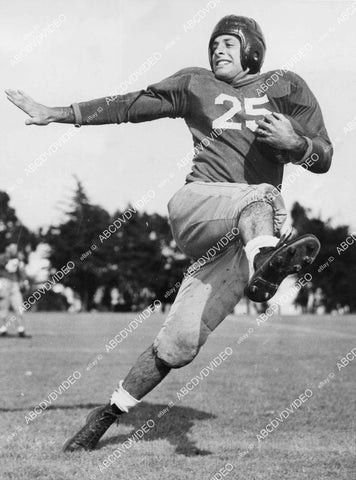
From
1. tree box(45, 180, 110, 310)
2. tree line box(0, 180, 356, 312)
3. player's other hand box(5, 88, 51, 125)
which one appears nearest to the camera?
player's other hand box(5, 88, 51, 125)

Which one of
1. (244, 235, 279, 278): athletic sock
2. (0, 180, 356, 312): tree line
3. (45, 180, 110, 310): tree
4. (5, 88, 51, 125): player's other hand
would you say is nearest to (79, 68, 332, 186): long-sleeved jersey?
(5, 88, 51, 125): player's other hand

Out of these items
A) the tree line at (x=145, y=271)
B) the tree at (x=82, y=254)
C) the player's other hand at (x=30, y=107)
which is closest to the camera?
the player's other hand at (x=30, y=107)

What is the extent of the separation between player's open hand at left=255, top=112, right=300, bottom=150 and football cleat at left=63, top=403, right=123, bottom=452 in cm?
196

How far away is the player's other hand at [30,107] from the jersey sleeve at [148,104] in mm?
279

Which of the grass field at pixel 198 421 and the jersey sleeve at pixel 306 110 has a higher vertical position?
the jersey sleeve at pixel 306 110

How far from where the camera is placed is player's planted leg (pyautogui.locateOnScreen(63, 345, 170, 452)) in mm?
4422

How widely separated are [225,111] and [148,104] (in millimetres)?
476

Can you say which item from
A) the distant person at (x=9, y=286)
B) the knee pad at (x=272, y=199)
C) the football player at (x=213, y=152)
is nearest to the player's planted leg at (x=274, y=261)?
the knee pad at (x=272, y=199)

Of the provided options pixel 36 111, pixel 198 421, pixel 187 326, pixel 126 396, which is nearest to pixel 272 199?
pixel 187 326

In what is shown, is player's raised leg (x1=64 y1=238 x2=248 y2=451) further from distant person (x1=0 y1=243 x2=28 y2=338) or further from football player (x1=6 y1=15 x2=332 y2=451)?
distant person (x1=0 y1=243 x2=28 y2=338)

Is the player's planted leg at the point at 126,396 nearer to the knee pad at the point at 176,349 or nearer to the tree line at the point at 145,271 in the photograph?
the knee pad at the point at 176,349

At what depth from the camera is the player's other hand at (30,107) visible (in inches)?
161

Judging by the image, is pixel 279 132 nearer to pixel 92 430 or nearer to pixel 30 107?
pixel 30 107

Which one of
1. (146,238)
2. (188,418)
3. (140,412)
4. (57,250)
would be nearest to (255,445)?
(188,418)
